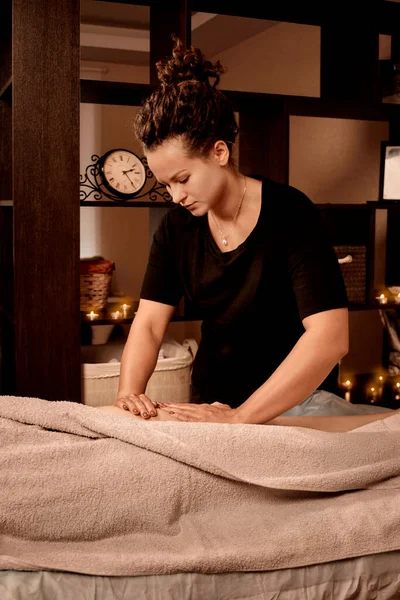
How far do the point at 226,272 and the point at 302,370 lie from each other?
1.15ft

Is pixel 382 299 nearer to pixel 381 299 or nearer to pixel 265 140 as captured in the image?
pixel 381 299

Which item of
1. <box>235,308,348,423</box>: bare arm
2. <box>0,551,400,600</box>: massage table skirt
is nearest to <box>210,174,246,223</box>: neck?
<box>235,308,348,423</box>: bare arm

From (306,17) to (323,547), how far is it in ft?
8.36

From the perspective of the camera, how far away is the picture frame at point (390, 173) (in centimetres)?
324

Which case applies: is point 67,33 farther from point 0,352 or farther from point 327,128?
point 327,128

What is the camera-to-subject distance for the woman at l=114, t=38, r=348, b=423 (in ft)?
5.47

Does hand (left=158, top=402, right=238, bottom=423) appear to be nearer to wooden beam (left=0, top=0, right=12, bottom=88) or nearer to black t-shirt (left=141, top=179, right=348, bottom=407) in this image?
black t-shirt (left=141, top=179, right=348, bottom=407)

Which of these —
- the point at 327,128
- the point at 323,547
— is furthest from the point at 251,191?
the point at 327,128

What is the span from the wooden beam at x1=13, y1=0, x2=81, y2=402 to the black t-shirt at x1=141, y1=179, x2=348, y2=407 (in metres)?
0.69

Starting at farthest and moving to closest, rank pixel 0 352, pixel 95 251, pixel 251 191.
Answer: pixel 95 251, pixel 0 352, pixel 251 191

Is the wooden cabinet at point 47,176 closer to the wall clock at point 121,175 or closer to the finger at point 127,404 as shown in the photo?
the wall clock at point 121,175

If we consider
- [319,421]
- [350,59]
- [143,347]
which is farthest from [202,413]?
[350,59]

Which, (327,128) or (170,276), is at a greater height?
(327,128)

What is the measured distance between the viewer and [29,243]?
A: 8.27 ft
